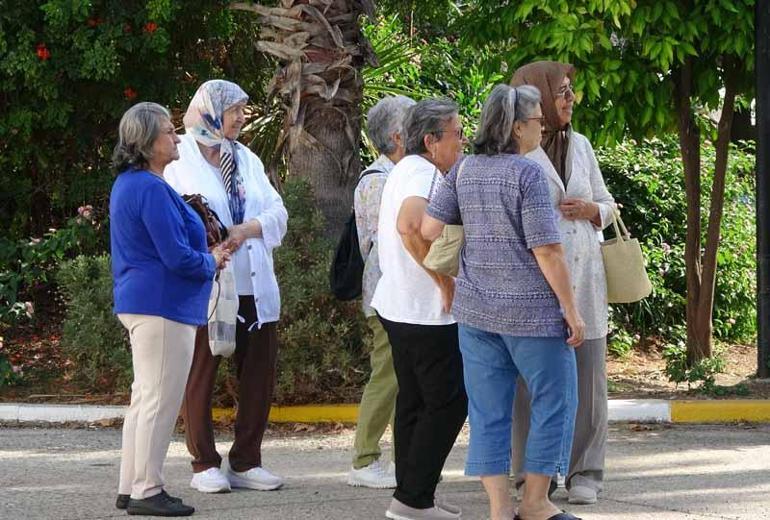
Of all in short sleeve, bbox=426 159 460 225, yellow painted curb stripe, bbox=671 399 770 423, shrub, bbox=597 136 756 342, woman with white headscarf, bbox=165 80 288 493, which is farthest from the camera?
shrub, bbox=597 136 756 342

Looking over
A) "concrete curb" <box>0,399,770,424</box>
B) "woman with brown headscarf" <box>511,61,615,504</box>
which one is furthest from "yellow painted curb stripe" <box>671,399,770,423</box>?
"woman with brown headscarf" <box>511,61,615,504</box>

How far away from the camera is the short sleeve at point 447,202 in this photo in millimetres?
5215

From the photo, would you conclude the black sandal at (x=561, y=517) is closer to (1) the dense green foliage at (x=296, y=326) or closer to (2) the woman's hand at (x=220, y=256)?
(2) the woman's hand at (x=220, y=256)

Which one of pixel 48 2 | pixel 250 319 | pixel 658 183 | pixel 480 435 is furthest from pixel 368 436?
pixel 658 183

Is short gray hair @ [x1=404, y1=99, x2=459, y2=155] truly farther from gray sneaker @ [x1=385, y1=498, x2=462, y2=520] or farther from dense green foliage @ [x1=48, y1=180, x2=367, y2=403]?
dense green foliage @ [x1=48, y1=180, x2=367, y2=403]

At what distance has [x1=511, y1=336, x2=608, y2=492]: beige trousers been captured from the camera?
5957 millimetres

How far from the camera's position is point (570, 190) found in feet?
19.3

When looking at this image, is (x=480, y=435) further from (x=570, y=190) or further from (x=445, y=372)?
(x=570, y=190)

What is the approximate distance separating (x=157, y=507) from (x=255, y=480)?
2.49 feet

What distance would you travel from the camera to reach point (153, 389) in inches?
217

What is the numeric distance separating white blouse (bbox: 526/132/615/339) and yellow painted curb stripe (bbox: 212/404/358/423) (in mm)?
2780

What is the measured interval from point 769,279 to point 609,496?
3.75m

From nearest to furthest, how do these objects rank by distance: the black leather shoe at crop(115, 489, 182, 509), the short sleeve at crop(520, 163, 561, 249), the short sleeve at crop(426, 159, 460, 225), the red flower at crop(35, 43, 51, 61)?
the short sleeve at crop(520, 163, 561, 249) → the short sleeve at crop(426, 159, 460, 225) → the black leather shoe at crop(115, 489, 182, 509) → the red flower at crop(35, 43, 51, 61)

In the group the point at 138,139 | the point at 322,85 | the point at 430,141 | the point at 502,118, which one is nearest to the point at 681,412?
the point at 322,85
